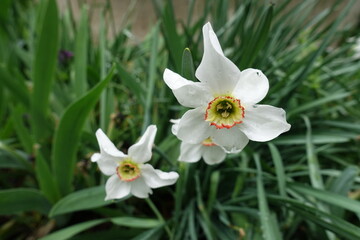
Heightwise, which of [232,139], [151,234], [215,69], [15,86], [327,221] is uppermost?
[215,69]

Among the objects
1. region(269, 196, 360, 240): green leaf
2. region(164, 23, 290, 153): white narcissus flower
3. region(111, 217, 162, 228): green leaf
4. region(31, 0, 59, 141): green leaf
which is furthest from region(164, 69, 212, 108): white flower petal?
region(31, 0, 59, 141): green leaf

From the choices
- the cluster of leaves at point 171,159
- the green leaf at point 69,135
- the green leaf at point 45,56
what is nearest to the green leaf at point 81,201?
the cluster of leaves at point 171,159

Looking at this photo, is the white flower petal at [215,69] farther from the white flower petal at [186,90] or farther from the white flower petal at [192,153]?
the white flower petal at [192,153]

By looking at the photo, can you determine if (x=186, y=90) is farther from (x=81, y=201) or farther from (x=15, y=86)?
(x=15, y=86)

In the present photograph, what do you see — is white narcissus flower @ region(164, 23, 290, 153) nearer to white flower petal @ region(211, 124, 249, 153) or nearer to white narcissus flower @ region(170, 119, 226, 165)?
white flower petal @ region(211, 124, 249, 153)

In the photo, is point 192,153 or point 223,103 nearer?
point 223,103

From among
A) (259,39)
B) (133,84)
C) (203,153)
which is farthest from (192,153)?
(133,84)
